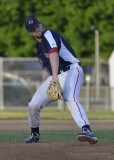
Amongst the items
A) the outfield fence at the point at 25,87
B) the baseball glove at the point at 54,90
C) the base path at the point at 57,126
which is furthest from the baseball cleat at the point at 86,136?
the outfield fence at the point at 25,87

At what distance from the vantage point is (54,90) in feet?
33.4

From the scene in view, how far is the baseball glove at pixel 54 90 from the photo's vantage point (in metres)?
10.2

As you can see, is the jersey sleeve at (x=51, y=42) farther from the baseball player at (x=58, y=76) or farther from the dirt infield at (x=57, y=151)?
the dirt infield at (x=57, y=151)

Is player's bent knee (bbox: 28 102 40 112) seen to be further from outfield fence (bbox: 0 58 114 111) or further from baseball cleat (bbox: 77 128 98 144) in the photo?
outfield fence (bbox: 0 58 114 111)

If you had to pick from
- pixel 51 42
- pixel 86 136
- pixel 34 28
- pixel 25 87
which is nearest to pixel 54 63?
pixel 51 42

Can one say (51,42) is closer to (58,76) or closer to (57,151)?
(58,76)

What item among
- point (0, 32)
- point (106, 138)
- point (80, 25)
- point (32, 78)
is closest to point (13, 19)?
point (0, 32)

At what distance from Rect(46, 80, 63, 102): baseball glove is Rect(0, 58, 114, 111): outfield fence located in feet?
74.3

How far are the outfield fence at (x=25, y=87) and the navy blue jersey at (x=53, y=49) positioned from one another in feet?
73.5

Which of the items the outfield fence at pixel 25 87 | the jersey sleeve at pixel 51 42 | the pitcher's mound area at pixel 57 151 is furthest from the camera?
the outfield fence at pixel 25 87

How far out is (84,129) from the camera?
10297 mm

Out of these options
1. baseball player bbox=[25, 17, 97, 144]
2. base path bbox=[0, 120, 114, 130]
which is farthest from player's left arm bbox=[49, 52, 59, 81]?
base path bbox=[0, 120, 114, 130]

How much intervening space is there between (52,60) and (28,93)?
23.1 m

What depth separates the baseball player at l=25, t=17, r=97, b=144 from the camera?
10.3m
